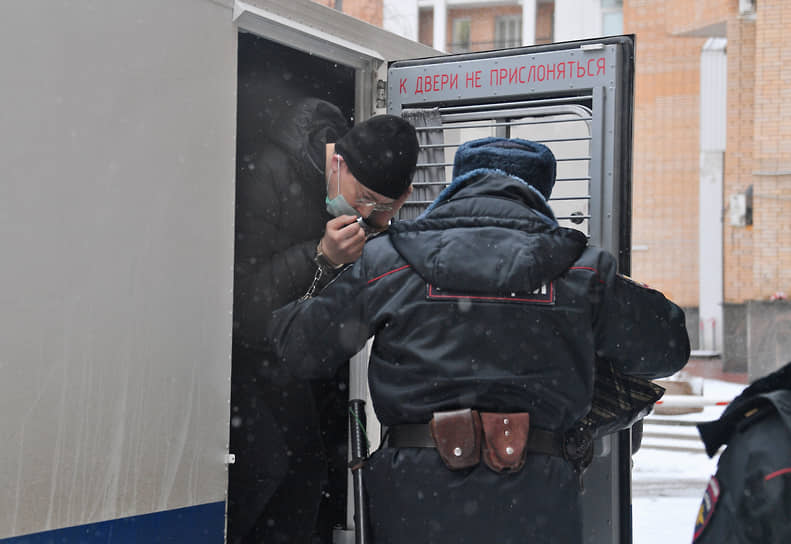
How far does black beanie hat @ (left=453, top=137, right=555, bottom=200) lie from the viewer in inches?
109

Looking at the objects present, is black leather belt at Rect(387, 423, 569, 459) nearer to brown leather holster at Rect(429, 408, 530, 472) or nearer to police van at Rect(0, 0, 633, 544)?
brown leather holster at Rect(429, 408, 530, 472)

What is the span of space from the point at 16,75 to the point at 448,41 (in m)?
29.0

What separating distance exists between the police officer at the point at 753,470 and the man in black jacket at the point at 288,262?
1893 millimetres

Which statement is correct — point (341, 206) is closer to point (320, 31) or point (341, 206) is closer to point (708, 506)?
point (320, 31)

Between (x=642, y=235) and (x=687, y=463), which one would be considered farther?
(x=642, y=235)

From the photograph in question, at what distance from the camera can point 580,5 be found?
2891 cm

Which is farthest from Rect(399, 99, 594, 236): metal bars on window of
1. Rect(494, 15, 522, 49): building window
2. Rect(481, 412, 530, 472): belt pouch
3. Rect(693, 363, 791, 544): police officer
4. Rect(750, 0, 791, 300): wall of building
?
Rect(494, 15, 522, 49): building window

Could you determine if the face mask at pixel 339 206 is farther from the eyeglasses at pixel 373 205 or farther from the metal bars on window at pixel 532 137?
the metal bars on window at pixel 532 137

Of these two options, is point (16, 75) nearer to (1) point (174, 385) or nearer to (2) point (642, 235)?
(1) point (174, 385)

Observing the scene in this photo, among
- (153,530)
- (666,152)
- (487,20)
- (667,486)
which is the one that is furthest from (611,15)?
(153,530)

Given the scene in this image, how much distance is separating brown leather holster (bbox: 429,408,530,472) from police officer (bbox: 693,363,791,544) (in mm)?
899

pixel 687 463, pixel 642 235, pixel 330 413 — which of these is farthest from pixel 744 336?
pixel 330 413

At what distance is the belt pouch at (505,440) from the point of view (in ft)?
8.20

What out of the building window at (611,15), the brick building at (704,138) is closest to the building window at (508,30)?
the brick building at (704,138)
